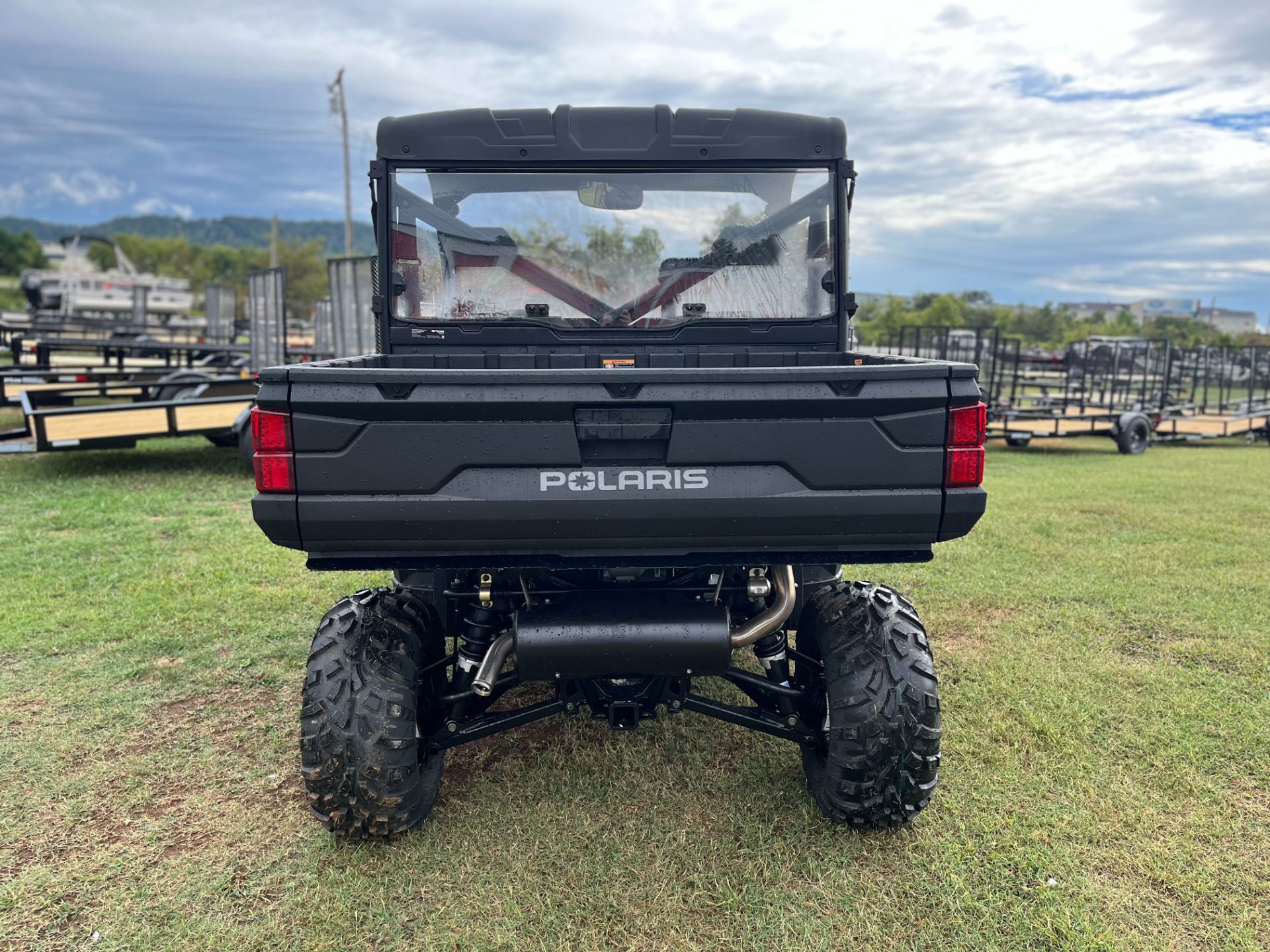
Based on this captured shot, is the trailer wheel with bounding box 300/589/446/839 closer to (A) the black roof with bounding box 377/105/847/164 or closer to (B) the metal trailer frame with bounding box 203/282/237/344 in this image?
(A) the black roof with bounding box 377/105/847/164

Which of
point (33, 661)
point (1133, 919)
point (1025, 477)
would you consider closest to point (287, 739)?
point (33, 661)

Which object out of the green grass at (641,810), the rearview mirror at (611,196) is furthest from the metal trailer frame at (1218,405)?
the rearview mirror at (611,196)

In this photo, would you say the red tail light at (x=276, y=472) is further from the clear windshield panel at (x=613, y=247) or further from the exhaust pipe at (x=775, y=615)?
the exhaust pipe at (x=775, y=615)

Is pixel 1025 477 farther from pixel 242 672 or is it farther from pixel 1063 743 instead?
pixel 242 672

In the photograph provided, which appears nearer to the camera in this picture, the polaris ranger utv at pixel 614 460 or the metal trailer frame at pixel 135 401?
the polaris ranger utv at pixel 614 460

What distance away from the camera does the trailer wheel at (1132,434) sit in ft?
43.5

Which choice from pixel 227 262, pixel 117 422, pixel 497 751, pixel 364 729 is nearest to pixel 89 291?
pixel 117 422

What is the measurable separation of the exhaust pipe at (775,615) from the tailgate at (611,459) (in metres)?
0.38

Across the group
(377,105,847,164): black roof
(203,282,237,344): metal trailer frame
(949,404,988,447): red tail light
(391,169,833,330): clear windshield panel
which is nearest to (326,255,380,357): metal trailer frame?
(203,282,237,344): metal trailer frame

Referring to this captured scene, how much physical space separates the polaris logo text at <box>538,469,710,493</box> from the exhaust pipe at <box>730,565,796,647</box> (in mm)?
492

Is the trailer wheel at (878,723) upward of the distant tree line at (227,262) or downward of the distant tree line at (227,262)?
downward

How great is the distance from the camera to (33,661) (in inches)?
169

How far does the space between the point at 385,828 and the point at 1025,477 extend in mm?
9303

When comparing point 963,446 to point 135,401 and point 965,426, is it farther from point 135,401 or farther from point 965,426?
point 135,401
